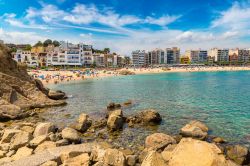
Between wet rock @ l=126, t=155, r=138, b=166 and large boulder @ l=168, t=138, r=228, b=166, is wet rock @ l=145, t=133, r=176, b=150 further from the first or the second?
large boulder @ l=168, t=138, r=228, b=166

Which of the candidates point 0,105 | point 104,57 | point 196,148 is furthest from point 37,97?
point 104,57

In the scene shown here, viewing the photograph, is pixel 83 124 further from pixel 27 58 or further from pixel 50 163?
pixel 27 58

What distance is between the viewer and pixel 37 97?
32250mm

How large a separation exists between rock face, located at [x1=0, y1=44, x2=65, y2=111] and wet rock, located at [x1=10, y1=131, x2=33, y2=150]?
40.6 ft

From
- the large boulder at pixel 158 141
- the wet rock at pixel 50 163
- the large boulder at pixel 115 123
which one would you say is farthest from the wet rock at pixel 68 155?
the large boulder at pixel 115 123

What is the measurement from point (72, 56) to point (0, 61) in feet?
355

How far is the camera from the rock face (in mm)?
28103

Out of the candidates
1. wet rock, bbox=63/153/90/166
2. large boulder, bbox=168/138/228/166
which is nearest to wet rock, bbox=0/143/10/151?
wet rock, bbox=63/153/90/166

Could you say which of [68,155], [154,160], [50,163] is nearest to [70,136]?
[68,155]

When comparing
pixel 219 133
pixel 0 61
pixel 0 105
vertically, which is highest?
pixel 0 61

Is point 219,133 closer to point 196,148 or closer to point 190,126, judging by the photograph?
point 190,126

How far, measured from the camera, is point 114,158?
11688 millimetres

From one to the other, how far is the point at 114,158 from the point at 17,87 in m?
22.6

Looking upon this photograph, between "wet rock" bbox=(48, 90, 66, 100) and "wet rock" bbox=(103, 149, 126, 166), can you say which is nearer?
"wet rock" bbox=(103, 149, 126, 166)
